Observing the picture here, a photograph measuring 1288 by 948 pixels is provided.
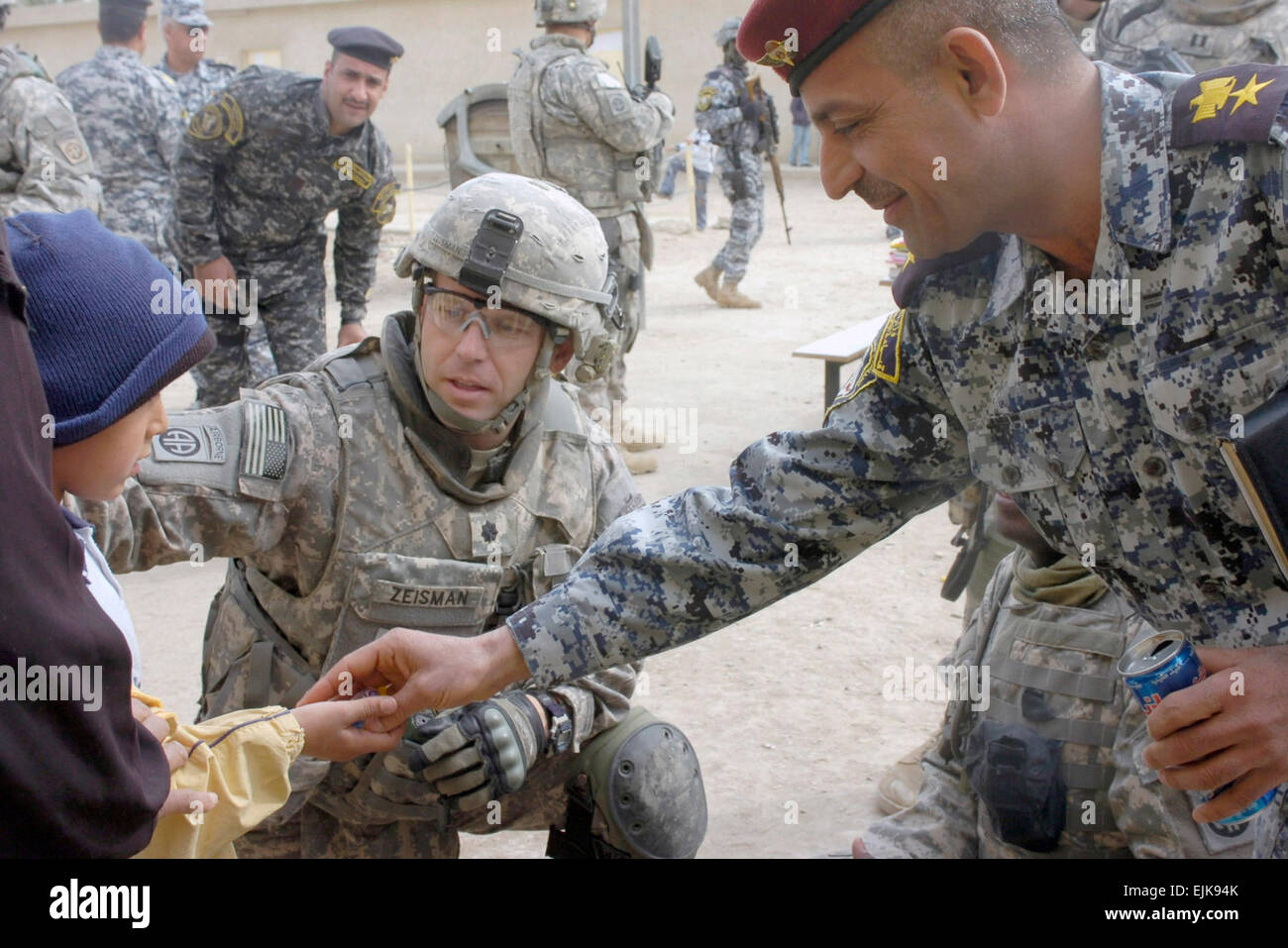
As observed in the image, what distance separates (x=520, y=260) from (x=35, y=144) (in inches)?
170

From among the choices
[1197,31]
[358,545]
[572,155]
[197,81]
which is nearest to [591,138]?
[572,155]

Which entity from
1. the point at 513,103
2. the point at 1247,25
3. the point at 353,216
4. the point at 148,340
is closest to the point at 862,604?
the point at 1247,25

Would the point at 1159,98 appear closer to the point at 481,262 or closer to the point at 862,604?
the point at 481,262

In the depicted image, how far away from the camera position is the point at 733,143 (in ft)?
41.1

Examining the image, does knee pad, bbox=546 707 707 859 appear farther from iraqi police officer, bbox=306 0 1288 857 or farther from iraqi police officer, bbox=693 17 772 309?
iraqi police officer, bbox=693 17 772 309

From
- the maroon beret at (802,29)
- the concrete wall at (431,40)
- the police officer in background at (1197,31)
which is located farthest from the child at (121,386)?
the concrete wall at (431,40)

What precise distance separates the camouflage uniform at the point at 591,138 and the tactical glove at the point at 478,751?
4351 millimetres

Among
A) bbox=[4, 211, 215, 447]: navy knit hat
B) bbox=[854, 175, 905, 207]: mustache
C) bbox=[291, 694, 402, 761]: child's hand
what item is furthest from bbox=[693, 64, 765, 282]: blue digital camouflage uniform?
bbox=[4, 211, 215, 447]: navy knit hat

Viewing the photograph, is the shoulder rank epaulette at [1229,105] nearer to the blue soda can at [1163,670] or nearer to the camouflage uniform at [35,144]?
the blue soda can at [1163,670]

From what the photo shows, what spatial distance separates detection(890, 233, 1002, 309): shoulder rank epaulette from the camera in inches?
84.0

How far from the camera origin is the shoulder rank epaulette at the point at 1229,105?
1.72m

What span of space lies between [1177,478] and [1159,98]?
57cm

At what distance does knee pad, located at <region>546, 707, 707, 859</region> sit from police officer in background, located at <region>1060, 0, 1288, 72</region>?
3014 mm

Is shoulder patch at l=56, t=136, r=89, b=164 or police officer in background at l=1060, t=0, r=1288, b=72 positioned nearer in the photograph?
police officer in background at l=1060, t=0, r=1288, b=72
